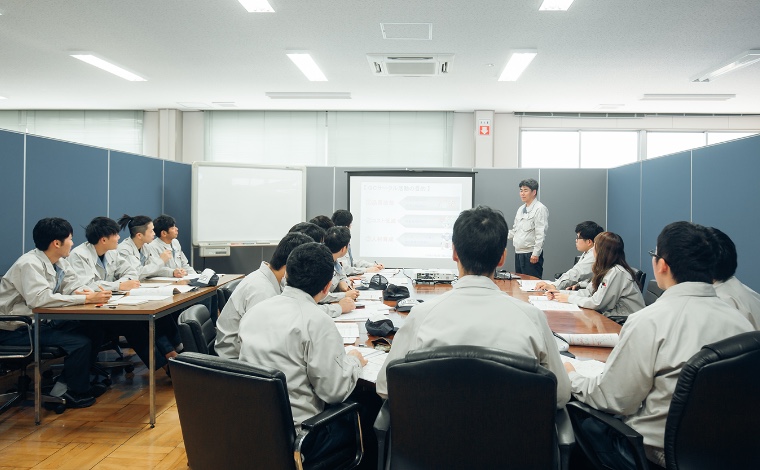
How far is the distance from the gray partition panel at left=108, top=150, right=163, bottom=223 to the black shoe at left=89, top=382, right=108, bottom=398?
74.9 inches

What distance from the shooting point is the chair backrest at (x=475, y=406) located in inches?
45.3

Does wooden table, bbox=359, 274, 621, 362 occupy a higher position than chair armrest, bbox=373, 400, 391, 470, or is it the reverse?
wooden table, bbox=359, 274, 621, 362

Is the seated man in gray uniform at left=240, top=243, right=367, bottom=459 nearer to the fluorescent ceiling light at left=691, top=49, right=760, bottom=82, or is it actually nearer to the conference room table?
the conference room table

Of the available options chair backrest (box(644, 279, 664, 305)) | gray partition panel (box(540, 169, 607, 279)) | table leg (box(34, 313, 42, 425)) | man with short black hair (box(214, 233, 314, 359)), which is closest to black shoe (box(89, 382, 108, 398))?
table leg (box(34, 313, 42, 425))

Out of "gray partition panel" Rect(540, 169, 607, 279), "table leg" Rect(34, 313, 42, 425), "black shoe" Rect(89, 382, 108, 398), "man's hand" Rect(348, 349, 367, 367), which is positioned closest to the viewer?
"man's hand" Rect(348, 349, 367, 367)

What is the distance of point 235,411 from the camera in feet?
4.40

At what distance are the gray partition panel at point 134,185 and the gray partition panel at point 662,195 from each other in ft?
16.4

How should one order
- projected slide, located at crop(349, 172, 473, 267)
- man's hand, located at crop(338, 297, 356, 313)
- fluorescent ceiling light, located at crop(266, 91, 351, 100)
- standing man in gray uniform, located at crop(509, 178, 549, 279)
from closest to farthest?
man's hand, located at crop(338, 297, 356, 313), standing man in gray uniform, located at crop(509, 178, 549, 279), projected slide, located at crop(349, 172, 473, 267), fluorescent ceiling light, located at crop(266, 91, 351, 100)

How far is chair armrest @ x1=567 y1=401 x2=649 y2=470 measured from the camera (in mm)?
1349

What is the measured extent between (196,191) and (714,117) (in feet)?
26.2

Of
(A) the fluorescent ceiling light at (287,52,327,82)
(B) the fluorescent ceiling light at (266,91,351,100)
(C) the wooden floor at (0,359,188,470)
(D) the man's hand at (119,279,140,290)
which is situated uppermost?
(A) the fluorescent ceiling light at (287,52,327,82)

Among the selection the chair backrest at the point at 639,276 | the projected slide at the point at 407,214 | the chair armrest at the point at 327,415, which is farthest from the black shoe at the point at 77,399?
the projected slide at the point at 407,214

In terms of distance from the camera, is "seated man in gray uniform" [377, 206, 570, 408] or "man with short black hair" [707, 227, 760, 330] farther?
"man with short black hair" [707, 227, 760, 330]

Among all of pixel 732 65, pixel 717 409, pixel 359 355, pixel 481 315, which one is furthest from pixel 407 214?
pixel 717 409
